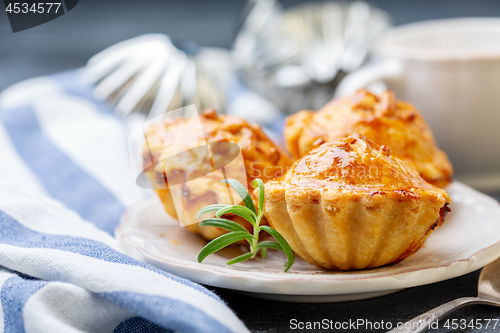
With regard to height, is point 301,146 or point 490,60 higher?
point 490,60

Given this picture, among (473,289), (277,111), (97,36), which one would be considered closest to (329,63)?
(277,111)

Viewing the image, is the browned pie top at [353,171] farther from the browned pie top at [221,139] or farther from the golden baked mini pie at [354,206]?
the browned pie top at [221,139]

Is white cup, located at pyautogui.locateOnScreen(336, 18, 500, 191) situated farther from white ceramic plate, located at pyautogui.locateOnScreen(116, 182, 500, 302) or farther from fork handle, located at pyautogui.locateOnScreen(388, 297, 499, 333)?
fork handle, located at pyautogui.locateOnScreen(388, 297, 499, 333)

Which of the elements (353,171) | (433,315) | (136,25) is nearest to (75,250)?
(353,171)

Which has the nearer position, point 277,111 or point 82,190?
point 82,190

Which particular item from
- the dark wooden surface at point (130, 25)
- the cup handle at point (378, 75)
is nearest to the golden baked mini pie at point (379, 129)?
the cup handle at point (378, 75)

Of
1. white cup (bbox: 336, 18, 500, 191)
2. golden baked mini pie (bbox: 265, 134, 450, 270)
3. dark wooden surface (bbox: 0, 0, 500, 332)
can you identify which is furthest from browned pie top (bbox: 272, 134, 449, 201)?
dark wooden surface (bbox: 0, 0, 500, 332)

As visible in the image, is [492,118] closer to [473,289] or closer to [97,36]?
[473,289]
